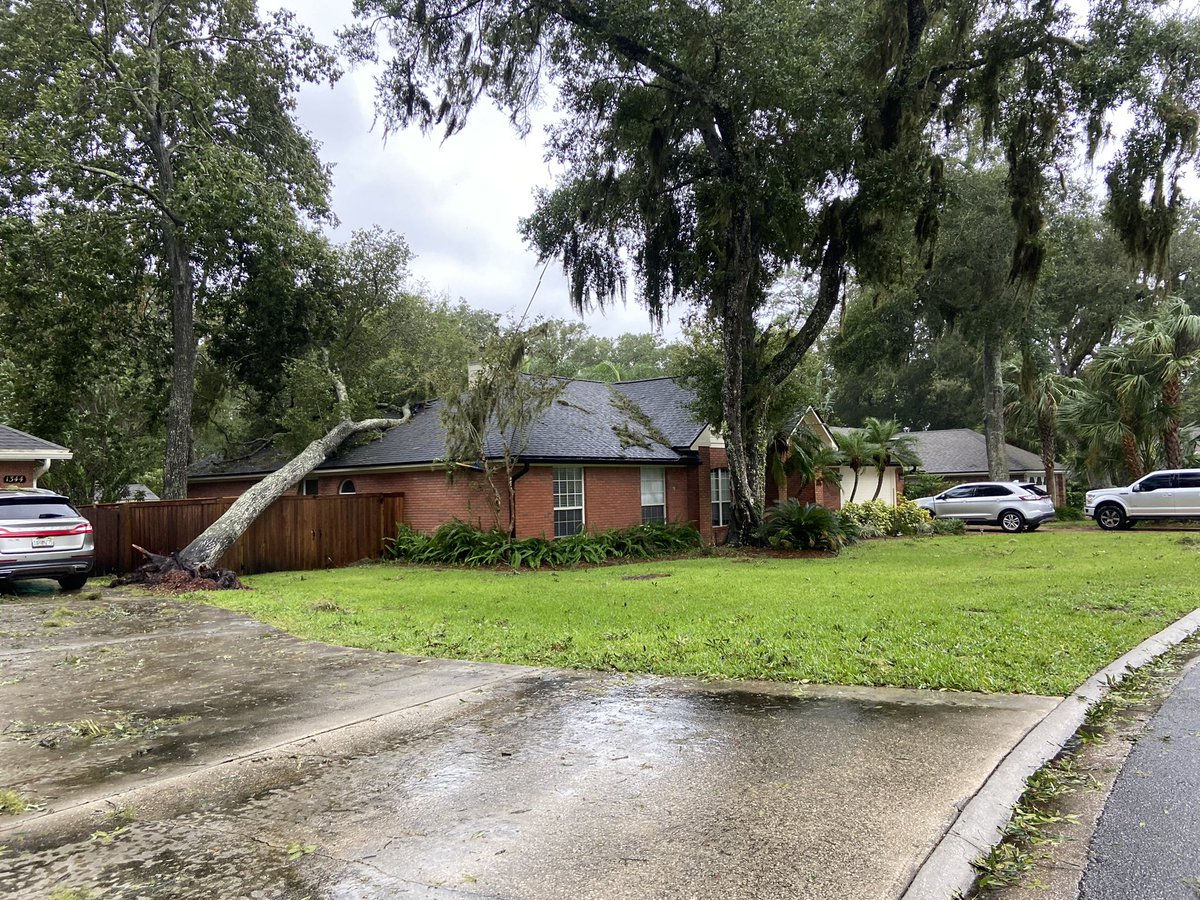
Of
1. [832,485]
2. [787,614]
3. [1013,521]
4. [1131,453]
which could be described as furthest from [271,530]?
[1131,453]

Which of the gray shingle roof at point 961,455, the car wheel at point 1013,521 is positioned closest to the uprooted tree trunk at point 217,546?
the car wheel at point 1013,521

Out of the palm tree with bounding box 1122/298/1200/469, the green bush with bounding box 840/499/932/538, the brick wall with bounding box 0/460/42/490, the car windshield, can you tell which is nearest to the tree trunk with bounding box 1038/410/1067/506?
the palm tree with bounding box 1122/298/1200/469

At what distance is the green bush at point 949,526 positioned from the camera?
25719 millimetres

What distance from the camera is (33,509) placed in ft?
42.3

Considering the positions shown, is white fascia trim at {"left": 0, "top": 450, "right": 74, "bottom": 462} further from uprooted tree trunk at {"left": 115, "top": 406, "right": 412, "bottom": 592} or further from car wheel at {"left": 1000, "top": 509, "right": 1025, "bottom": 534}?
car wheel at {"left": 1000, "top": 509, "right": 1025, "bottom": 534}

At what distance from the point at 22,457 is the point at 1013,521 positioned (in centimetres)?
2716

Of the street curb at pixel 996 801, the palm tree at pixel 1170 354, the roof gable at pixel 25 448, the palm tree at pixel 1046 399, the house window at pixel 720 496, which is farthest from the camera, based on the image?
the palm tree at pixel 1046 399

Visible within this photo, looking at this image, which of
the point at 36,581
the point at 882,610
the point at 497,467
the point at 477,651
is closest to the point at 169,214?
the point at 36,581

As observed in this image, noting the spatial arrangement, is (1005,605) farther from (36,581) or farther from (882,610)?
(36,581)

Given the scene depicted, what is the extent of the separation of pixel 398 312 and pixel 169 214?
7.83 meters

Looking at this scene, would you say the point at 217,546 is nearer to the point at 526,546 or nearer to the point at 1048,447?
the point at 526,546

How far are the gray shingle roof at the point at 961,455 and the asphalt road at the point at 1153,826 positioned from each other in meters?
35.3

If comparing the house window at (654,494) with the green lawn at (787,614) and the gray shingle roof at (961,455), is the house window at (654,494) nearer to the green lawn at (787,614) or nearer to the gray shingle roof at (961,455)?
the green lawn at (787,614)

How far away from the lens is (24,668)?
7.70 meters
